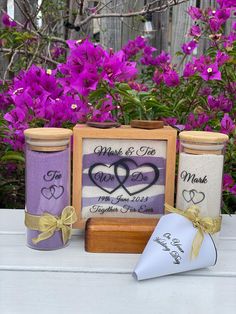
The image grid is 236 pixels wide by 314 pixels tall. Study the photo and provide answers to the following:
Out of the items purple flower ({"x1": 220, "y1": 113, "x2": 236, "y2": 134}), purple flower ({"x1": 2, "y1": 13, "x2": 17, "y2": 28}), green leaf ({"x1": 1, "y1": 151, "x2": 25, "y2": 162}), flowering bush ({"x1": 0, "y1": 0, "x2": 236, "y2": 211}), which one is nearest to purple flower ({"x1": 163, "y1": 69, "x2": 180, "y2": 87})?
flowering bush ({"x1": 0, "y1": 0, "x2": 236, "y2": 211})

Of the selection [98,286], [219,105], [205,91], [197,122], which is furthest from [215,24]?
[98,286]

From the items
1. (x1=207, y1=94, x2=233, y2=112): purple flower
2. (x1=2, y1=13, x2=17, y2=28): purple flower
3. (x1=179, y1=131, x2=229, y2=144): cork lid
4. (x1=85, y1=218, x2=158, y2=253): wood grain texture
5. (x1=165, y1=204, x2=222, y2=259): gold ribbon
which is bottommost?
(x1=85, y1=218, x2=158, y2=253): wood grain texture

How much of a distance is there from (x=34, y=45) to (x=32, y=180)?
55.0 inches

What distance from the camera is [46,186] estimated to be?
0.95m

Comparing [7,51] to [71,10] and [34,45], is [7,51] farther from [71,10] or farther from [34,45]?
[71,10]

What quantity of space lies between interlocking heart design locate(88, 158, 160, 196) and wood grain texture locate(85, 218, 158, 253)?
0.07 metres

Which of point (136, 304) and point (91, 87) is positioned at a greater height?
point (91, 87)

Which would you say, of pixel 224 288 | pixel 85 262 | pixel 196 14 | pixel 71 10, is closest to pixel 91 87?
pixel 85 262

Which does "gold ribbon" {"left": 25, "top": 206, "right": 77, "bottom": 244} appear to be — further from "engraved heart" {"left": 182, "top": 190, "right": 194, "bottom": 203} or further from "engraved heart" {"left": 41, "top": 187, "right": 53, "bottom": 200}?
"engraved heart" {"left": 182, "top": 190, "right": 194, "bottom": 203}

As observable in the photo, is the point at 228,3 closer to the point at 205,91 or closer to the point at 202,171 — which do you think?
the point at 205,91

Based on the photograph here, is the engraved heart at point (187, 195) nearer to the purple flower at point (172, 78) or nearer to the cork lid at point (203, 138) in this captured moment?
the cork lid at point (203, 138)

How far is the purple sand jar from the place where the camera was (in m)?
0.94

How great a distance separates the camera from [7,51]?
2.24 meters

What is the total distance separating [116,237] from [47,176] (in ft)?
0.52
